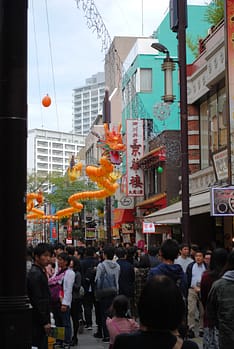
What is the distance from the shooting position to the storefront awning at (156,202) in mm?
35997

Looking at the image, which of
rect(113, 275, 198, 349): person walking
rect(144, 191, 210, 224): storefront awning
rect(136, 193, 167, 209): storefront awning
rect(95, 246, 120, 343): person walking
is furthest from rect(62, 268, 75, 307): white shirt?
rect(136, 193, 167, 209): storefront awning

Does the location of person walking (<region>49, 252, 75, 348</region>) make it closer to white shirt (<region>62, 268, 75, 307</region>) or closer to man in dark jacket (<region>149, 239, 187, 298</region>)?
white shirt (<region>62, 268, 75, 307</region>)

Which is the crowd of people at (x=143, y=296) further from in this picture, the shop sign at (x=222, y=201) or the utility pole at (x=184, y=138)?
the utility pole at (x=184, y=138)

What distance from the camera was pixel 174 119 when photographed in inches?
1631

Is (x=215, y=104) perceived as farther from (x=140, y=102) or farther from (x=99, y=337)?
(x=140, y=102)

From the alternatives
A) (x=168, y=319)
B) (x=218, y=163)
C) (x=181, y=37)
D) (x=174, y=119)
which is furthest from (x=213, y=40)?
(x=168, y=319)

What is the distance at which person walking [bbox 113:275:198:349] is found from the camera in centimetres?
329

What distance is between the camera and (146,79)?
145 feet

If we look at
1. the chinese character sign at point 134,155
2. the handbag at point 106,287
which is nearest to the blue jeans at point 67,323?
the handbag at point 106,287

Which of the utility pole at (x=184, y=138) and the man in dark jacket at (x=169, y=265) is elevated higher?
the utility pole at (x=184, y=138)

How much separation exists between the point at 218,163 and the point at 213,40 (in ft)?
16.6

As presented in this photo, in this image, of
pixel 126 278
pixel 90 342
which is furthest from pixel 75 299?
pixel 126 278

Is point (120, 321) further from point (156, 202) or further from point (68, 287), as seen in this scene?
point (156, 202)

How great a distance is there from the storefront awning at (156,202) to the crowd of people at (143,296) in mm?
19388
